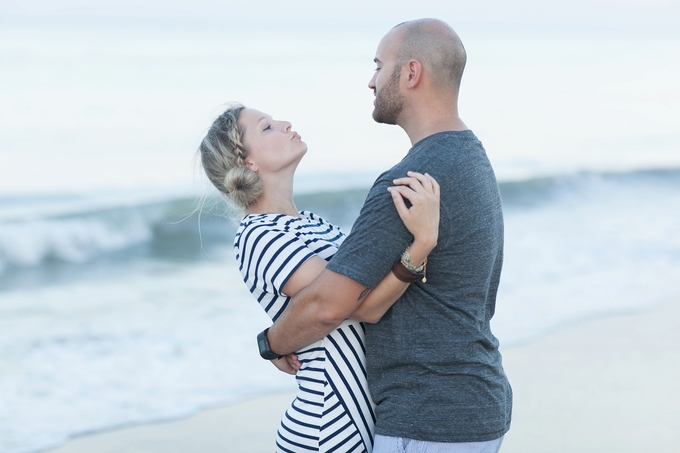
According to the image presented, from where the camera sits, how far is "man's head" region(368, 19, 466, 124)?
2.52 m

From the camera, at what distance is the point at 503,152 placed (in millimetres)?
17500

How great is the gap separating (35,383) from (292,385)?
1771 mm

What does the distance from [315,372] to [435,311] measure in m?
0.46

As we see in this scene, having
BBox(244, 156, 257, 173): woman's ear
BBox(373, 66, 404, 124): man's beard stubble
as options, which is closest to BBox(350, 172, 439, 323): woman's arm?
BBox(373, 66, 404, 124): man's beard stubble

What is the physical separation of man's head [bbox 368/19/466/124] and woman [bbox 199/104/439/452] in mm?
384

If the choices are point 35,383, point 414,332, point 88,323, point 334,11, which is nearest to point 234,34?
point 334,11

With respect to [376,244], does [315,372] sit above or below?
below

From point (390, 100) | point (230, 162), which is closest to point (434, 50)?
point (390, 100)

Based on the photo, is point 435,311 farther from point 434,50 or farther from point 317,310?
point 434,50

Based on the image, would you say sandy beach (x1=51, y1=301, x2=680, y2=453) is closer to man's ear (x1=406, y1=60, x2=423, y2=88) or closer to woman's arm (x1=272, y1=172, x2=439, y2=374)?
woman's arm (x1=272, y1=172, x2=439, y2=374)

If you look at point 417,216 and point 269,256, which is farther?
point 269,256

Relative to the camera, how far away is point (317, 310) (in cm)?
234

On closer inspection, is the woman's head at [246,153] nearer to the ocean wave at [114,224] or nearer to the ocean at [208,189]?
the ocean at [208,189]

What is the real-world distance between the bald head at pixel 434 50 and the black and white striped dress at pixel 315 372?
0.67 metres
